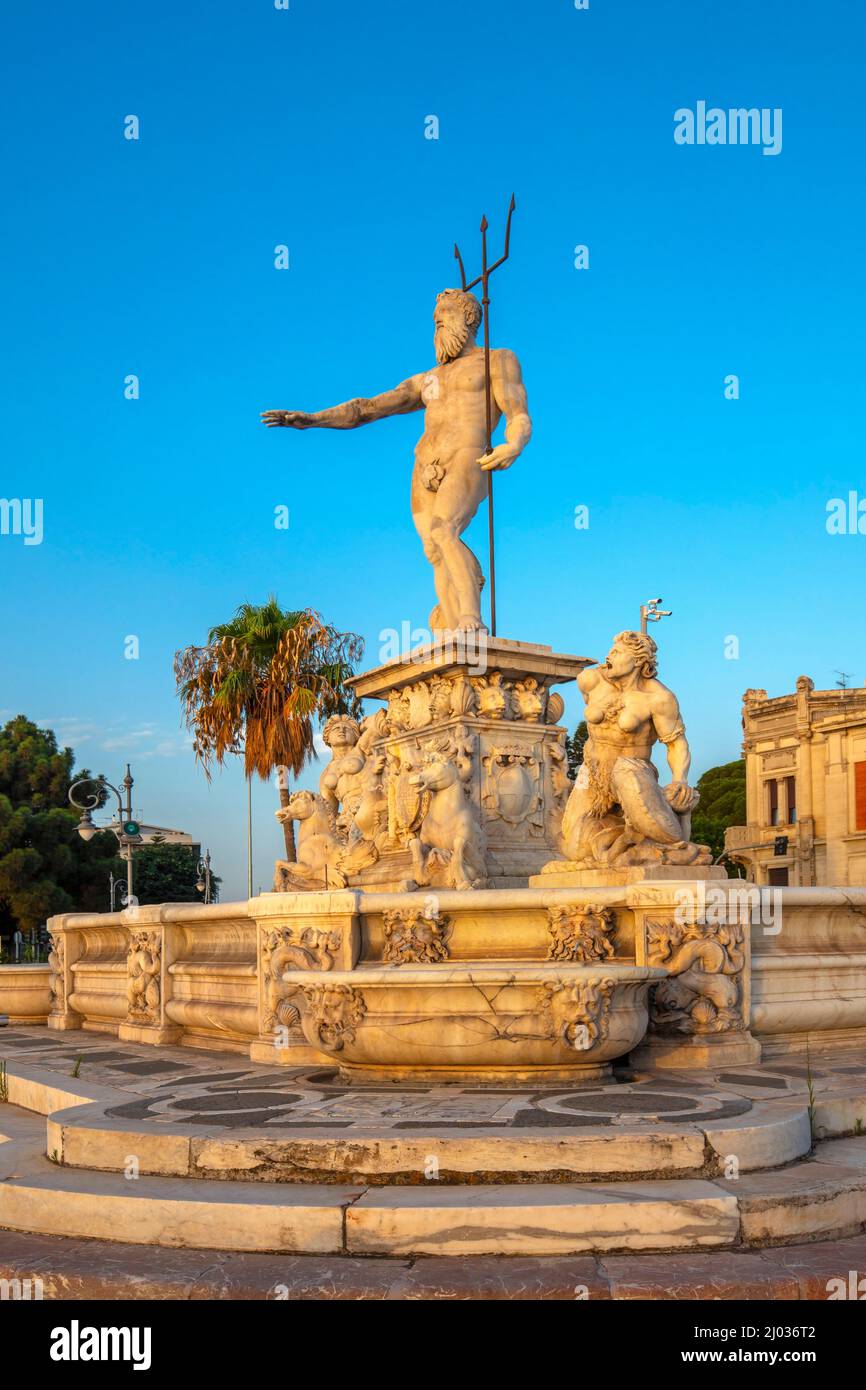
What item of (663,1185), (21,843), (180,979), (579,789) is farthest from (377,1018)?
(21,843)

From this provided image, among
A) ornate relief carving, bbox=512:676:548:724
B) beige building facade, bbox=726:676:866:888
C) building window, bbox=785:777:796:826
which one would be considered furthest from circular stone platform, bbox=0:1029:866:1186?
building window, bbox=785:777:796:826

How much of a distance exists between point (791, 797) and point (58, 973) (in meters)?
45.1

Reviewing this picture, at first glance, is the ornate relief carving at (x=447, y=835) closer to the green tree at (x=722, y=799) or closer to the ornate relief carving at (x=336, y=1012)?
the ornate relief carving at (x=336, y=1012)

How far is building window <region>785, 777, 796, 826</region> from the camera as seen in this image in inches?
2115

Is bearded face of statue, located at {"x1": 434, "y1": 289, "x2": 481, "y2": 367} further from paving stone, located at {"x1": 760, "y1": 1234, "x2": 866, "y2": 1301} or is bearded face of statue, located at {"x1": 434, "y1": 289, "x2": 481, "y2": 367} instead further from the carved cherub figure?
paving stone, located at {"x1": 760, "y1": 1234, "x2": 866, "y2": 1301}

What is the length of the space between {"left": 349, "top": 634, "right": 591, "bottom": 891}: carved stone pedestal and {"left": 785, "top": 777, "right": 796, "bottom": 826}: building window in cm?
4440

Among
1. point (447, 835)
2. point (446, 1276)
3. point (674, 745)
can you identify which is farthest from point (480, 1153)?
point (447, 835)

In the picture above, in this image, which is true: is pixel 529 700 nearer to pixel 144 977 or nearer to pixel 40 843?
pixel 144 977

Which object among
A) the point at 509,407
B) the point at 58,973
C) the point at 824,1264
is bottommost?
the point at 58,973

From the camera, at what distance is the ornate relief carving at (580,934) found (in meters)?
7.17

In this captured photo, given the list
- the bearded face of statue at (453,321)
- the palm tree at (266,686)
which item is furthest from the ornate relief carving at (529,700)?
the palm tree at (266,686)

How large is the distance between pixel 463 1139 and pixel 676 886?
269 cm

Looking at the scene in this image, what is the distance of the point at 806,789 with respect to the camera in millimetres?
52594
